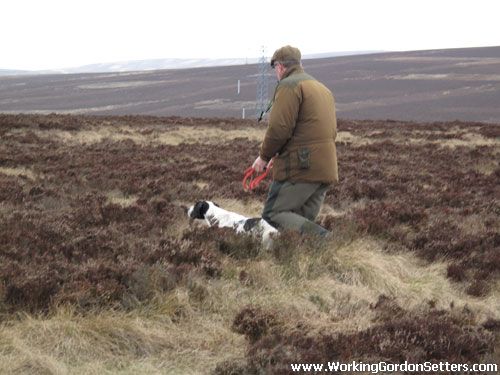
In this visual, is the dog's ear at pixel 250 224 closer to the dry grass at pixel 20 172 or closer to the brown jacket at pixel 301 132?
the brown jacket at pixel 301 132

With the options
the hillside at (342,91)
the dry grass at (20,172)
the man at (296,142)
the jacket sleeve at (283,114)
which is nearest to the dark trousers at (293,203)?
the man at (296,142)

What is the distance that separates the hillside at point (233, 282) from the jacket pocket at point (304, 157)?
706mm

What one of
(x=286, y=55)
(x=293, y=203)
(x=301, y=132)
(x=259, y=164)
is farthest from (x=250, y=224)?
(x=286, y=55)

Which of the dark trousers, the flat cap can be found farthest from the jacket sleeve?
the dark trousers

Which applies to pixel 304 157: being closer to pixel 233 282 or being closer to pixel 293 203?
pixel 293 203

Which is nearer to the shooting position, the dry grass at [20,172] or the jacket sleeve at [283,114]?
the jacket sleeve at [283,114]

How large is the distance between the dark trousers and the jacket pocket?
20cm

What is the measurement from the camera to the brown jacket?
18.5 ft

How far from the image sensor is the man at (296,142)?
566 centimetres

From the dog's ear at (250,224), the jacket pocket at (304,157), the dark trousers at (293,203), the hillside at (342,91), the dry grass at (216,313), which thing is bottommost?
the hillside at (342,91)

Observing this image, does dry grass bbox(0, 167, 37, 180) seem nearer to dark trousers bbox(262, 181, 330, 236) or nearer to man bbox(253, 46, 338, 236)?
dark trousers bbox(262, 181, 330, 236)

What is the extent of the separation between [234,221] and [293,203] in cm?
88

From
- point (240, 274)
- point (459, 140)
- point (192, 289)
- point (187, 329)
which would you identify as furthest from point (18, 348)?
point (459, 140)

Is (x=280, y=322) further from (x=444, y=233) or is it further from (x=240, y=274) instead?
(x=444, y=233)
